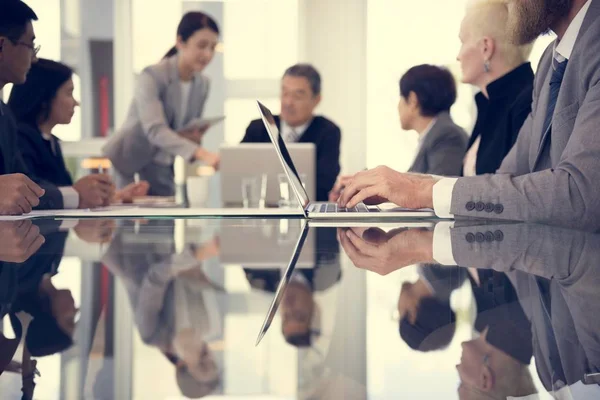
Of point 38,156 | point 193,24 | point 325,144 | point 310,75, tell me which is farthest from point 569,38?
point 193,24

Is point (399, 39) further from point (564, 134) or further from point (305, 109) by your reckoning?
point (564, 134)

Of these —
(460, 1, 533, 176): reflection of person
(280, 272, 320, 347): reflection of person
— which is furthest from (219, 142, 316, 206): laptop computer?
(280, 272, 320, 347): reflection of person

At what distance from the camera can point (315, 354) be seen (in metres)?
0.43

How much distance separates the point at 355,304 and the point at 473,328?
0.45 feet

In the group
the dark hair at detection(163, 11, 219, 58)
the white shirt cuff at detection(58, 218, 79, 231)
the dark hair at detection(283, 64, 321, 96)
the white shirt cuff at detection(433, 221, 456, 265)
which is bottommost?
the white shirt cuff at detection(58, 218, 79, 231)

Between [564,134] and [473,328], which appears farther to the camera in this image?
[564,134]

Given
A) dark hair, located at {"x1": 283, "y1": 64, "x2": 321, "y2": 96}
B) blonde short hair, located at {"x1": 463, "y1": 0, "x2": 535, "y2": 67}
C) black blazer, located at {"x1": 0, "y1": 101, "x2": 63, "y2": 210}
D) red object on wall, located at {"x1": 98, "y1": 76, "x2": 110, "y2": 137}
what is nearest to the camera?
black blazer, located at {"x1": 0, "y1": 101, "x2": 63, "y2": 210}

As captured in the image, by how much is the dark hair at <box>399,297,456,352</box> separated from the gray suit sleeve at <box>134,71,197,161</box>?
4226 mm

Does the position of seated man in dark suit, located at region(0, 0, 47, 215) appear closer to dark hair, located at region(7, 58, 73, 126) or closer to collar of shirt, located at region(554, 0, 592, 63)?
dark hair, located at region(7, 58, 73, 126)

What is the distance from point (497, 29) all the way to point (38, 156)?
210cm

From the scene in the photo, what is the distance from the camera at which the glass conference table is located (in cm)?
38

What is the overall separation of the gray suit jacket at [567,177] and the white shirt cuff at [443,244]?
0.36ft

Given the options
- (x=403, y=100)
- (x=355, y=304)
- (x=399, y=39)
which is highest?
(x=399, y=39)

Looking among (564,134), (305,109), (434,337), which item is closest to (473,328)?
(434,337)
